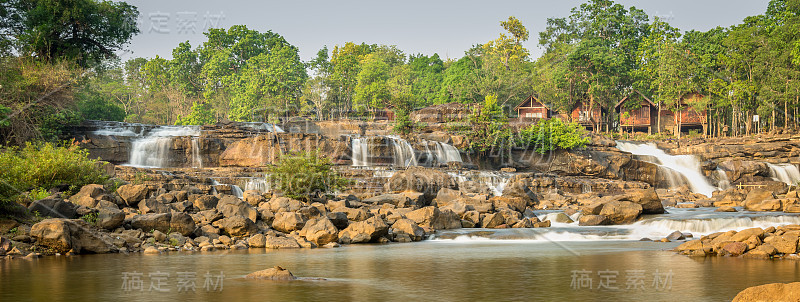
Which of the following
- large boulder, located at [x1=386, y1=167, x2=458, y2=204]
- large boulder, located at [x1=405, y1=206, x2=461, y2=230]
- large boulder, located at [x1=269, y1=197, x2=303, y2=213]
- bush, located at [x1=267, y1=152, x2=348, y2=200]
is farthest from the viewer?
large boulder, located at [x1=386, y1=167, x2=458, y2=204]

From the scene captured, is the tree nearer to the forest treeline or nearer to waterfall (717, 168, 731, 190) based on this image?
the forest treeline

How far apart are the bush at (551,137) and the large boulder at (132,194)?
33535 millimetres

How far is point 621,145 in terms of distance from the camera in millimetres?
57094

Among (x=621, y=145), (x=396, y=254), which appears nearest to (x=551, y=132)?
(x=621, y=145)

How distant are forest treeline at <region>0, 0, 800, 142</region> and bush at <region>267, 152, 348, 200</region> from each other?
15696 millimetres

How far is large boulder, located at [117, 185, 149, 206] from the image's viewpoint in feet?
70.6

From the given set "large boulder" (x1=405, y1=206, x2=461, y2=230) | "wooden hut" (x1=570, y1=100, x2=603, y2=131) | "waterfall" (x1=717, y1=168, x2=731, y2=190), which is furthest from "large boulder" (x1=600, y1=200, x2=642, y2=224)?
"wooden hut" (x1=570, y1=100, x2=603, y2=131)

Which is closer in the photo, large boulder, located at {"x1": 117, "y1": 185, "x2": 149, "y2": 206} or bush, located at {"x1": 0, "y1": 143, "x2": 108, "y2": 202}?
bush, located at {"x1": 0, "y1": 143, "x2": 108, "y2": 202}

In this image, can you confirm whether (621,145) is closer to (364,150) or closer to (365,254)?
(364,150)

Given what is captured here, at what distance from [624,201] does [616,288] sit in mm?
16079

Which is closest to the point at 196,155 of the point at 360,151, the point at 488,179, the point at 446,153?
the point at 360,151

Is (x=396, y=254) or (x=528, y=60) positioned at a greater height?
(x=528, y=60)

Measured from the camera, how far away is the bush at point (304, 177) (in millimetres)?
26641

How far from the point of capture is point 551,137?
49281 millimetres
